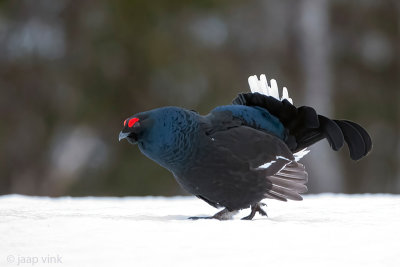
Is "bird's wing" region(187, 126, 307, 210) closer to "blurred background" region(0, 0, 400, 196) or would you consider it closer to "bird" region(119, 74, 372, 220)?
"bird" region(119, 74, 372, 220)

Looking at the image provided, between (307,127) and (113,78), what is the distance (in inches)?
315

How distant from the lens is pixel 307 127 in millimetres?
3799

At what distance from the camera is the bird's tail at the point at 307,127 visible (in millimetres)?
3783

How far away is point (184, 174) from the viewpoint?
3291 mm

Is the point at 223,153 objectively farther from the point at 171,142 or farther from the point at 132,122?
the point at 132,122

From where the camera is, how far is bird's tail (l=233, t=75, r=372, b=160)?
3.78m

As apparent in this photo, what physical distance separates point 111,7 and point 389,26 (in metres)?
5.84

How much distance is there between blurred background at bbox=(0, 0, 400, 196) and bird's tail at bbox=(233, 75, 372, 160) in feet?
23.7

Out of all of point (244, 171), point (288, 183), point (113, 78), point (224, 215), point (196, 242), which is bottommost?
point (113, 78)

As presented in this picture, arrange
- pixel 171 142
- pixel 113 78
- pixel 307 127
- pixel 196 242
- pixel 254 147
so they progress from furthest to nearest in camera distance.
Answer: pixel 113 78
pixel 307 127
pixel 254 147
pixel 171 142
pixel 196 242

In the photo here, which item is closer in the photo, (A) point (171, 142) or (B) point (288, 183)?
(A) point (171, 142)

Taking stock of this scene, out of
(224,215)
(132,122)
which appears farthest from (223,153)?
(132,122)

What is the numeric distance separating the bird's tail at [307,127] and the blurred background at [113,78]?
23.7 ft

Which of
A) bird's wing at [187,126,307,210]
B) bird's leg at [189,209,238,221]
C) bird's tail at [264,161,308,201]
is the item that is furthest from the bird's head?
bird's tail at [264,161,308,201]
